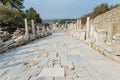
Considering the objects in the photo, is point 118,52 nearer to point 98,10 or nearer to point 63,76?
point 63,76

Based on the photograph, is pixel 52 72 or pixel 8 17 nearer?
pixel 52 72

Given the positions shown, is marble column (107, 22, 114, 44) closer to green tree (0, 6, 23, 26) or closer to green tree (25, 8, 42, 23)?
green tree (0, 6, 23, 26)

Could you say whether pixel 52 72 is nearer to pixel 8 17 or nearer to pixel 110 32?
pixel 110 32

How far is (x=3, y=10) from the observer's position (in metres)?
26.6

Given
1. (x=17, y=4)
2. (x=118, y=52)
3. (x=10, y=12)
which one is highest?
(x=17, y=4)

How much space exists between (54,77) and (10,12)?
24313mm

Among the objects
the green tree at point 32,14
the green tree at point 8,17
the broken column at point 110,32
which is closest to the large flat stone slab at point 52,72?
the broken column at point 110,32

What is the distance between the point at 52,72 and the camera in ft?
16.1

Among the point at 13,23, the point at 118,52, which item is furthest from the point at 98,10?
the point at 118,52

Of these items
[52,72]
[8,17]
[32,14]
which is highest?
[32,14]

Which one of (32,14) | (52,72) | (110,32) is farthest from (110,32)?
(32,14)

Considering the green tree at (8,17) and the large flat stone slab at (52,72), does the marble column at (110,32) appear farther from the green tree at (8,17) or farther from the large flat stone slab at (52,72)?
the green tree at (8,17)

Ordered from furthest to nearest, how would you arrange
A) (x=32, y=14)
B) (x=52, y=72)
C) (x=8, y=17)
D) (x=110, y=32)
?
1. (x=32, y=14)
2. (x=8, y=17)
3. (x=110, y=32)
4. (x=52, y=72)

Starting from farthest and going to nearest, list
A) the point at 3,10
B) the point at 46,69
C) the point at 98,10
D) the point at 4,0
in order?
the point at 4,0, the point at 98,10, the point at 3,10, the point at 46,69
